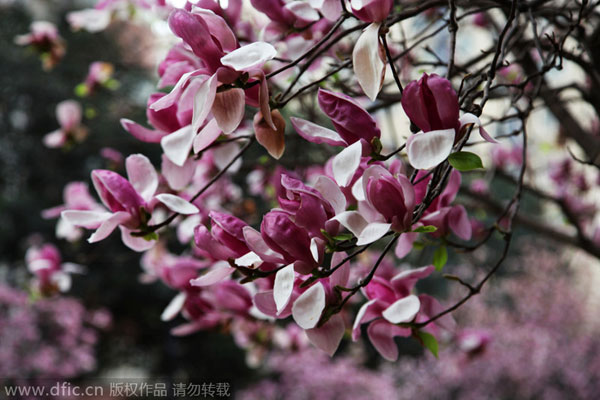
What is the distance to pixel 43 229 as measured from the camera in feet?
12.7

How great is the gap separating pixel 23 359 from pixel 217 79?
3.29 m

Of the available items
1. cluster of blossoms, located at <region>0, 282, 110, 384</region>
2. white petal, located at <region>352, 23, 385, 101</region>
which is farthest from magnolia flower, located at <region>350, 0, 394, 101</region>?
cluster of blossoms, located at <region>0, 282, 110, 384</region>

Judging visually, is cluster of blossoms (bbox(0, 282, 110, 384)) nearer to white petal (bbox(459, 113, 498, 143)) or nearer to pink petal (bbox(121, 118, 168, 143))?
pink petal (bbox(121, 118, 168, 143))

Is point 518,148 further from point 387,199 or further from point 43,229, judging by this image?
point 43,229

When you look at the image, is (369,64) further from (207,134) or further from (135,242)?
(135,242)

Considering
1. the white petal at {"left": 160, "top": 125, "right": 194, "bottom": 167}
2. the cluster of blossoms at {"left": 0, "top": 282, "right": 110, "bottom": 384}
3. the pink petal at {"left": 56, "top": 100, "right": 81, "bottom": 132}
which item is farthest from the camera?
the cluster of blossoms at {"left": 0, "top": 282, "right": 110, "bottom": 384}

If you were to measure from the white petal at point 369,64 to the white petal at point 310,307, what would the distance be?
5.5 inches

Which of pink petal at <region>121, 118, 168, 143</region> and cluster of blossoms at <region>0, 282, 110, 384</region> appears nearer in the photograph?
pink petal at <region>121, 118, 168, 143</region>

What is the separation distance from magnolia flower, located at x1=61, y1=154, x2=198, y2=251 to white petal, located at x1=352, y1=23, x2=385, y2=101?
17cm

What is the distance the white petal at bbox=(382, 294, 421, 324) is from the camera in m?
0.42

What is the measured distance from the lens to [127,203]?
0.45m

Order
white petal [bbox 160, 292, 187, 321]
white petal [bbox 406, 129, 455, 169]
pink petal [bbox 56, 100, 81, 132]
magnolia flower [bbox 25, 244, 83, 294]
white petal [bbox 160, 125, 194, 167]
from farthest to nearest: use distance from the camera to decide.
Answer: pink petal [bbox 56, 100, 81, 132] < magnolia flower [bbox 25, 244, 83, 294] < white petal [bbox 160, 292, 187, 321] < white petal [bbox 160, 125, 194, 167] < white petal [bbox 406, 129, 455, 169]

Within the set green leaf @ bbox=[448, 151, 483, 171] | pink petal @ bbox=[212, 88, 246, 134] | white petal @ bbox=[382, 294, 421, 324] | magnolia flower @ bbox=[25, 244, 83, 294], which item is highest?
green leaf @ bbox=[448, 151, 483, 171]

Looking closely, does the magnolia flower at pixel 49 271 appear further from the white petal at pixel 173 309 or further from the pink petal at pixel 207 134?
the pink petal at pixel 207 134
